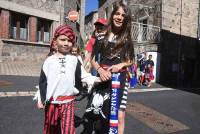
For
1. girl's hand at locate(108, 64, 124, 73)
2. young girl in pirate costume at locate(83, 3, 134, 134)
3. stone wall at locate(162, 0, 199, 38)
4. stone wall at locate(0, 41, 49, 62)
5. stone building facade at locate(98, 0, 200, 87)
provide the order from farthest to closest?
stone wall at locate(162, 0, 199, 38) → stone building facade at locate(98, 0, 200, 87) → stone wall at locate(0, 41, 49, 62) → young girl in pirate costume at locate(83, 3, 134, 134) → girl's hand at locate(108, 64, 124, 73)

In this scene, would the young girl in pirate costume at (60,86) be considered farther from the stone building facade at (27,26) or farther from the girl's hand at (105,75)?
the stone building facade at (27,26)

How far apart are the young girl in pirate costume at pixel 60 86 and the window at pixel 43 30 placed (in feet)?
57.0

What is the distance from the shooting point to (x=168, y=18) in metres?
22.1

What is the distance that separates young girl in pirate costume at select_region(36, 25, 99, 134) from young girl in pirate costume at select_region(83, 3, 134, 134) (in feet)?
0.82

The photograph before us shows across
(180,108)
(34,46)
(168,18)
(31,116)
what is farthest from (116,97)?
(168,18)

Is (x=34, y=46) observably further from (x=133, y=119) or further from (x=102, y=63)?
(x=102, y=63)

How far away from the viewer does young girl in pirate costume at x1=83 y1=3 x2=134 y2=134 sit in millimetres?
3914

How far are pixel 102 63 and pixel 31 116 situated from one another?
309 cm

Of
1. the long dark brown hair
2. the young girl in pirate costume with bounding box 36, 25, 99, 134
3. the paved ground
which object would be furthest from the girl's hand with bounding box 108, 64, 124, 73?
the paved ground

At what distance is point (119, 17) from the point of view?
396 cm

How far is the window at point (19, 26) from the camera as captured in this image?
62.3 feet

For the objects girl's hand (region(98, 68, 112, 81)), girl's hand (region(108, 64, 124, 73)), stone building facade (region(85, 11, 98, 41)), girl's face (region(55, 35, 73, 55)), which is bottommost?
girl's hand (region(98, 68, 112, 81))

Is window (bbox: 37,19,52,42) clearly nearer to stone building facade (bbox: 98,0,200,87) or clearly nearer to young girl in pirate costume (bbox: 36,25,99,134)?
stone building facade (bbox: 98,0,200,87)

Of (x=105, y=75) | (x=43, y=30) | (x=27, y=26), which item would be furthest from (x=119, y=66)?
(x=43, y=30)
